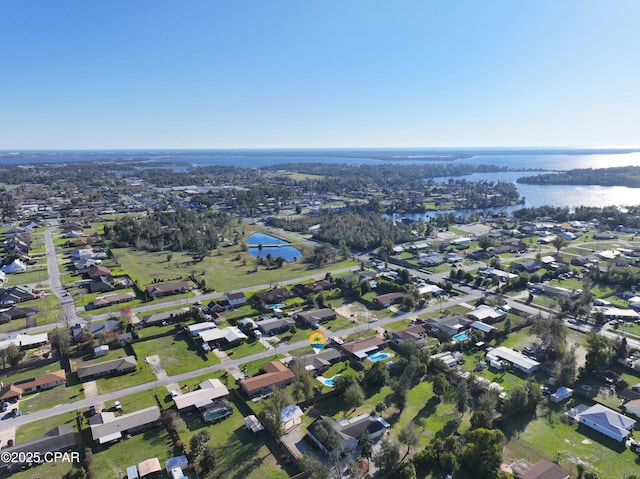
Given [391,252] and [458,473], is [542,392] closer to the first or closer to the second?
[458,473]

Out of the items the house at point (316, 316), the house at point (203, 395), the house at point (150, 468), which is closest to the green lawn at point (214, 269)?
the house at point (316, 316)

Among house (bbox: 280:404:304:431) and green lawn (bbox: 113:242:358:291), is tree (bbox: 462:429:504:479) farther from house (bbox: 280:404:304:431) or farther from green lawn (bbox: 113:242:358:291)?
green lawn (bbox: 113:242:358:291)

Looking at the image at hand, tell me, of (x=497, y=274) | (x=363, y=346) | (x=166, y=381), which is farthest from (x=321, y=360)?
(x=497, y=274)

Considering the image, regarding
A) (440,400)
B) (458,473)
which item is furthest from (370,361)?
(458,473)

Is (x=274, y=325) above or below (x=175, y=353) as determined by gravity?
above

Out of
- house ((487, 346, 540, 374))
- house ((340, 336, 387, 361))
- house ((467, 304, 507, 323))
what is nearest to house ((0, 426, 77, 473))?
house ((340, 336, 387, 361))

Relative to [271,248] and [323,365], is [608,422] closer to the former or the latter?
[323,365]
